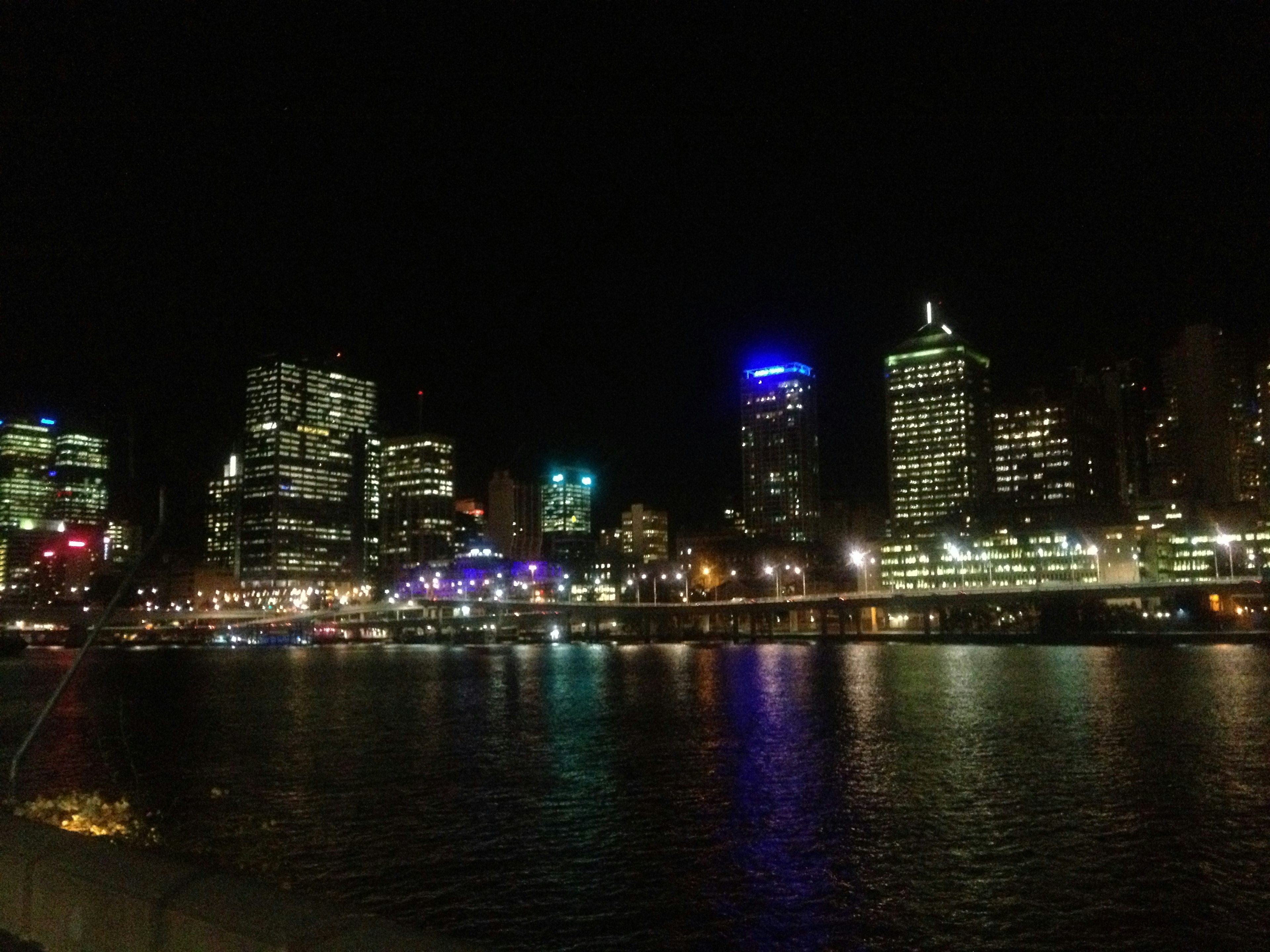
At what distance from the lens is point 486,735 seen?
4112cm

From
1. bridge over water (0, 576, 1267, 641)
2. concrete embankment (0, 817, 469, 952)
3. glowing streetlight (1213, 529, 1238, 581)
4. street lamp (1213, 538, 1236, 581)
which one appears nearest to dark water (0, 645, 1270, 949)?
concrete embankment (0, 817, 469, 952)

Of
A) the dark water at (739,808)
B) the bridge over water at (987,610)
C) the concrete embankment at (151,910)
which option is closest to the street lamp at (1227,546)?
the bridge over water at (987,610)

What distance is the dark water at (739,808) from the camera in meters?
16.6

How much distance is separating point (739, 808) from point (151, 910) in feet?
66.0

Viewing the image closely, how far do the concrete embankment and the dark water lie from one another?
9145mm

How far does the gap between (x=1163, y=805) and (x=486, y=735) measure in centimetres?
2434

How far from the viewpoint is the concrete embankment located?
571cm

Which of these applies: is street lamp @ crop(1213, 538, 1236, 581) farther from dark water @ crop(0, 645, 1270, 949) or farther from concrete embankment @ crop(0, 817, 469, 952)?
concrete embankment @ crop(0, 817, 469, 952)

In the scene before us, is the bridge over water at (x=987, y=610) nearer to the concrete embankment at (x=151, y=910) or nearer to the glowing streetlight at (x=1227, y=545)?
the glowing streetlight at (x=1227, y=545)

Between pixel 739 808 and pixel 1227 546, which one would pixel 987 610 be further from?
pixel 739 808

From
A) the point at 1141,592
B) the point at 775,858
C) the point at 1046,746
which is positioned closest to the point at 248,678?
the point at 1046,746

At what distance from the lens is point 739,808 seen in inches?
987

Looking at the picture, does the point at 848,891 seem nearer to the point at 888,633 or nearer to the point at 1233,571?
the point at 888,633

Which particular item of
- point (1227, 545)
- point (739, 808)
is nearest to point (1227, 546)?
point (1227, 545)
